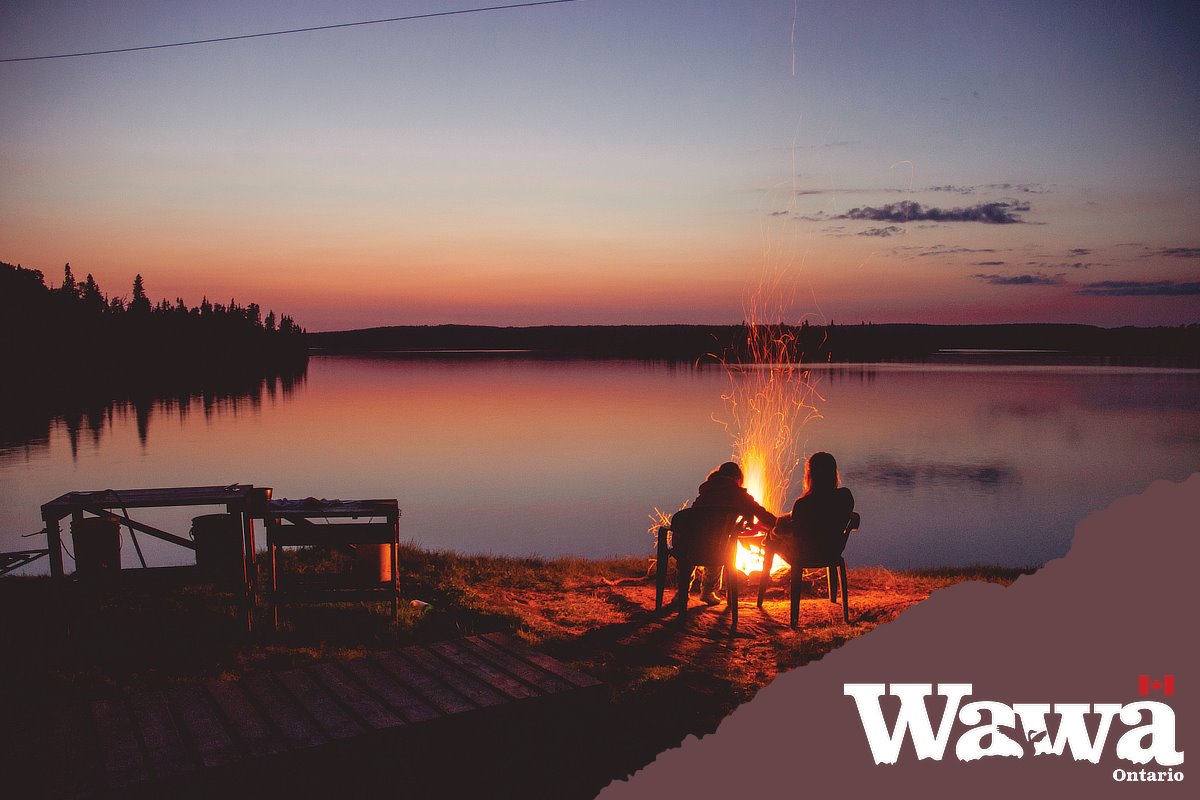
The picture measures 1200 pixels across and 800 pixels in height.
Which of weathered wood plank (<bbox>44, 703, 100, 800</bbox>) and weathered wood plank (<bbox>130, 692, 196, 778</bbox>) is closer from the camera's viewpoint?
weathered wood plank (<bbox>44, 703, 100, 800</bbox>)

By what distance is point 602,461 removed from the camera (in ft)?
104

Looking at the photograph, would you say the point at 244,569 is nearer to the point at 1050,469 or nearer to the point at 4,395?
the point at 1050,469

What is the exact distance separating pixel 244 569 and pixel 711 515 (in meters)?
4.05

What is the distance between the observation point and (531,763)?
4.89 m

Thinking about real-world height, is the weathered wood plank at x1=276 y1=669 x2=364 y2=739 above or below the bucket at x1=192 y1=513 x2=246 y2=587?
below

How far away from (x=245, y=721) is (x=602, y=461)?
89.4 ft

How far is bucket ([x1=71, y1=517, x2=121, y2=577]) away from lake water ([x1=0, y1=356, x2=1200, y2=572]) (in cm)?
886

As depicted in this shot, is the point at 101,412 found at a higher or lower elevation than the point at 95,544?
lower

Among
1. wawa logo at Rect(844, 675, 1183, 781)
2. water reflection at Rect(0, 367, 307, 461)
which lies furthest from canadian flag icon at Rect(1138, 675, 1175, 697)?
water reflection at Rect(0, 367, 307, 461)

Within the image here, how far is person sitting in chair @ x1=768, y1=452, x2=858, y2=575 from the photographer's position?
791 centimetres

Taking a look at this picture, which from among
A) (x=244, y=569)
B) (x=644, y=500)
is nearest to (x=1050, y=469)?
(x=644, y=500)

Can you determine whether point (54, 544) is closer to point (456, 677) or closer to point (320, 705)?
point (320, 705)

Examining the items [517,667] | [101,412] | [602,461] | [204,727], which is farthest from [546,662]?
[101,412]

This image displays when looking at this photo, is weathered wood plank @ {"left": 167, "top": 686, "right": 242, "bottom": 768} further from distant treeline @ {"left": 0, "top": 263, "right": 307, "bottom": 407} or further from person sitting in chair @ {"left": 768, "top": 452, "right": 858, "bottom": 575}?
distant treeline @ {"left": 0, "top": 263, "right": 307, "bottom": 407}
